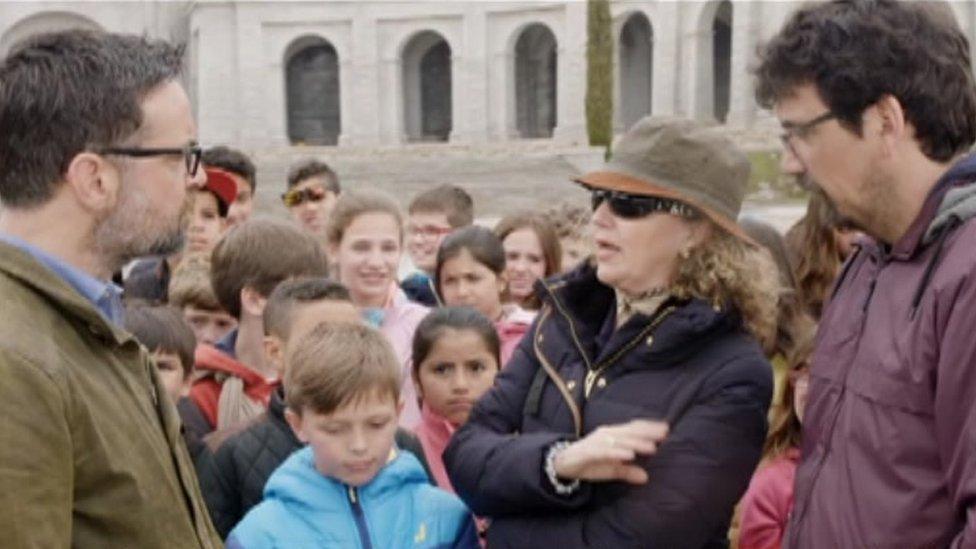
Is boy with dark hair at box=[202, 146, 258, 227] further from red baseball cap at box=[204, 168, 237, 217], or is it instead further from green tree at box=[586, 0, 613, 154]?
green tree at box=[586, 0, 613, 154]

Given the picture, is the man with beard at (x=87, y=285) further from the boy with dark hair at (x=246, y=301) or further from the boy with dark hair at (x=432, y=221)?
the boy with dark hair at (x=432, y=221)

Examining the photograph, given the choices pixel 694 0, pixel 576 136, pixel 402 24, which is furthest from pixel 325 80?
pixel 694 0

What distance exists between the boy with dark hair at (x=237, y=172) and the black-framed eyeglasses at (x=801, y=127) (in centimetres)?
530

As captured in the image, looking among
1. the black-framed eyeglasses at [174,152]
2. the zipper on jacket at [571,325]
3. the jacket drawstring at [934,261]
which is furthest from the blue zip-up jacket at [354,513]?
the jacket drawstring at [934,261]

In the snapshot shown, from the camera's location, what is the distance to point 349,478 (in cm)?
378

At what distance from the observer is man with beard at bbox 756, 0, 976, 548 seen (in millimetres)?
2557

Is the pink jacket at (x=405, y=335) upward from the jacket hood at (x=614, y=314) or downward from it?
downward

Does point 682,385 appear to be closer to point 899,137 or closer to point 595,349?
point 595,349

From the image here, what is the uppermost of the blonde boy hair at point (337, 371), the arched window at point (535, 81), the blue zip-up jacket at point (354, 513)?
the arched window at point (535, 81)

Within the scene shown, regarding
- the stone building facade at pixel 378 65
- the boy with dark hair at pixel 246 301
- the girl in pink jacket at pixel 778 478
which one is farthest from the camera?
the stone building facade at pixel 378 65

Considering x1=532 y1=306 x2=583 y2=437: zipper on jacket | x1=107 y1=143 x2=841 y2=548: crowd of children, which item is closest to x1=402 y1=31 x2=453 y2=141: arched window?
x1=107 y1=143 x2=841 y2=548: crowd of children

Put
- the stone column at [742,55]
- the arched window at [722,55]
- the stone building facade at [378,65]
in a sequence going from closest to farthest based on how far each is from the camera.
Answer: the stone column at [742,55], the arched window at [722,55], the stone building facade at [378,65]

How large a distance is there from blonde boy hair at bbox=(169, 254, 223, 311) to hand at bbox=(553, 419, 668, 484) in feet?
10.3

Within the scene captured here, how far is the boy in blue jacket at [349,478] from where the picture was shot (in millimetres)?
3693
